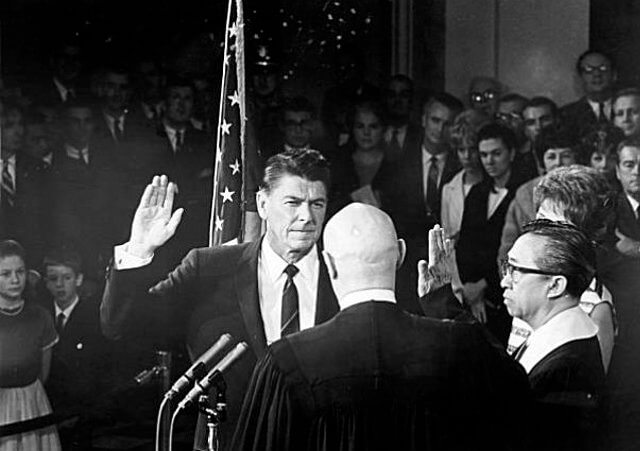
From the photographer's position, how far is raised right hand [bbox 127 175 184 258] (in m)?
4.75

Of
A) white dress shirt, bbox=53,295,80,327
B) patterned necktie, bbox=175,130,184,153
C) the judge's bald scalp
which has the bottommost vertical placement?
white dress shirt, bbox=53,295,80,327

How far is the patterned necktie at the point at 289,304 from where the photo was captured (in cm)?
472

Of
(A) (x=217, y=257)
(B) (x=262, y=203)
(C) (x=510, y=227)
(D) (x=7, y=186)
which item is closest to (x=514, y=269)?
(C) (x=510, y=227)

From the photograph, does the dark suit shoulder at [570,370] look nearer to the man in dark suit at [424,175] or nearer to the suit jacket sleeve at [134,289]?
the man in dark suit at [424,175]

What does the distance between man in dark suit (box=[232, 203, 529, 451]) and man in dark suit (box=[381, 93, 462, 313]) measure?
92mm

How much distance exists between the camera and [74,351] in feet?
16.0

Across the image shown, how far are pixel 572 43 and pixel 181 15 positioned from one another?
1.51 metres

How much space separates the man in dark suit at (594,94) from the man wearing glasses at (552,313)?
1.37 feet

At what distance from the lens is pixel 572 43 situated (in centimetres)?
482

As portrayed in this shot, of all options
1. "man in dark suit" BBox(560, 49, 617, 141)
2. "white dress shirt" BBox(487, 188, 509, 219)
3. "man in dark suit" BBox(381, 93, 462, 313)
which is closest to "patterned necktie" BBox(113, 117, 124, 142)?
"man in dark suit" BBox(381, 93, 462, 313)

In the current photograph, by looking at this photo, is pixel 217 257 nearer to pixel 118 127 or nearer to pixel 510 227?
pixel 118 127

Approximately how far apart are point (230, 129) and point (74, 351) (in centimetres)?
106

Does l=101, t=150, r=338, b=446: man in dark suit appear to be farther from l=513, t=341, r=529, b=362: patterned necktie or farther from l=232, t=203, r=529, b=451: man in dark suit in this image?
l=513, t=341, r=529, b=362: patterned necktie

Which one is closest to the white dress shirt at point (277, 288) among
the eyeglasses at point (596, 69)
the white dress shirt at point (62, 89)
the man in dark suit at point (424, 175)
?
the man in dark suit at point (424, 175)
